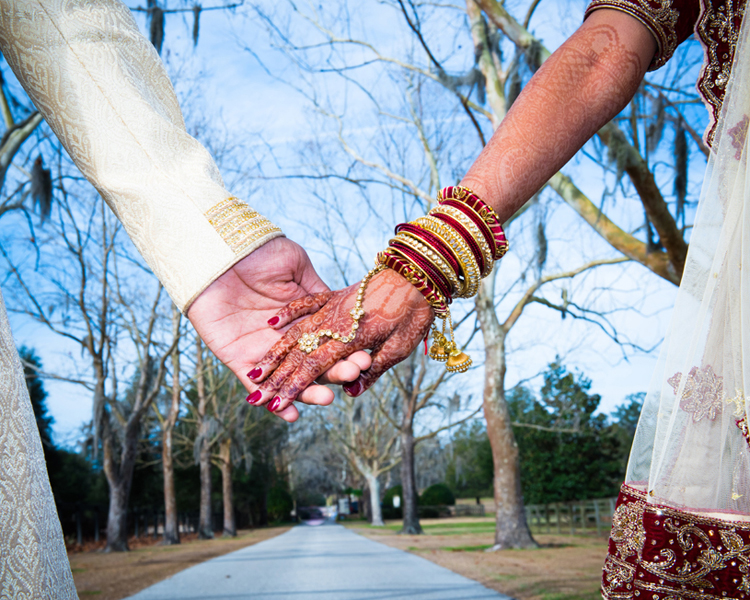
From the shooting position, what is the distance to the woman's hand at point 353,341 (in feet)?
4.89

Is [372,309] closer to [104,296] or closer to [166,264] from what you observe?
[166,264]

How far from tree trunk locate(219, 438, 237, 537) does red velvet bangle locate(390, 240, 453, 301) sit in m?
28.6

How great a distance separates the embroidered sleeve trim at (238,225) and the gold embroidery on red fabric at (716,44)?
114cm

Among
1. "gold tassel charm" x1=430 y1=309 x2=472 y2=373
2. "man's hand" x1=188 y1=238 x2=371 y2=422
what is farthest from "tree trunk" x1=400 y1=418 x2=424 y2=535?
"man's hand" x1=188 y1=238 x2=371 y2=422

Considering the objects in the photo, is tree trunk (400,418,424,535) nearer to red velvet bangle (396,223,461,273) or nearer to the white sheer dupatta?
red velvet bangle (396,223,461,273)

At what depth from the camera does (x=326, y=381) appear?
1.56 m

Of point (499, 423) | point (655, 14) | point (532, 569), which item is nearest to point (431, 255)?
point (655, 14)

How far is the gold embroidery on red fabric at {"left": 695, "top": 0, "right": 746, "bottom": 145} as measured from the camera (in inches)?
53.4

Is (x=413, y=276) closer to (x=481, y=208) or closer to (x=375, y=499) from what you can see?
(x=481, y=208)

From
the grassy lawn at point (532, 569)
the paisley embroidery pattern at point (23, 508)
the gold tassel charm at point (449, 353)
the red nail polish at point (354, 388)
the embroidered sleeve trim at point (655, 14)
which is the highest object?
the embroidered sleeve trim at point (655, 14)

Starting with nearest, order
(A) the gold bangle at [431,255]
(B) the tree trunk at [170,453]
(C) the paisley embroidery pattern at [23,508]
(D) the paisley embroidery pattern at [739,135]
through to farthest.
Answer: (C) the paisley embroidery pattern at [23,508], (D) the paisley embroidery pattern at [739,135], (A) the gold bangle at [431,255], (B) the tree trunk at [170,453]

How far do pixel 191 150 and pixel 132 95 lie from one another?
189 millimetres

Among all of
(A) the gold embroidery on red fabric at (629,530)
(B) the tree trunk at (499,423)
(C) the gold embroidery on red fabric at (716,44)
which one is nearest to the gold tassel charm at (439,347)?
(A) the gold embroidery on red fabric at (629,530)

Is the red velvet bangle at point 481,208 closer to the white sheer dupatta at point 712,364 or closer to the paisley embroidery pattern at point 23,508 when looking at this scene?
the white sheer dupatta at point 712,364
